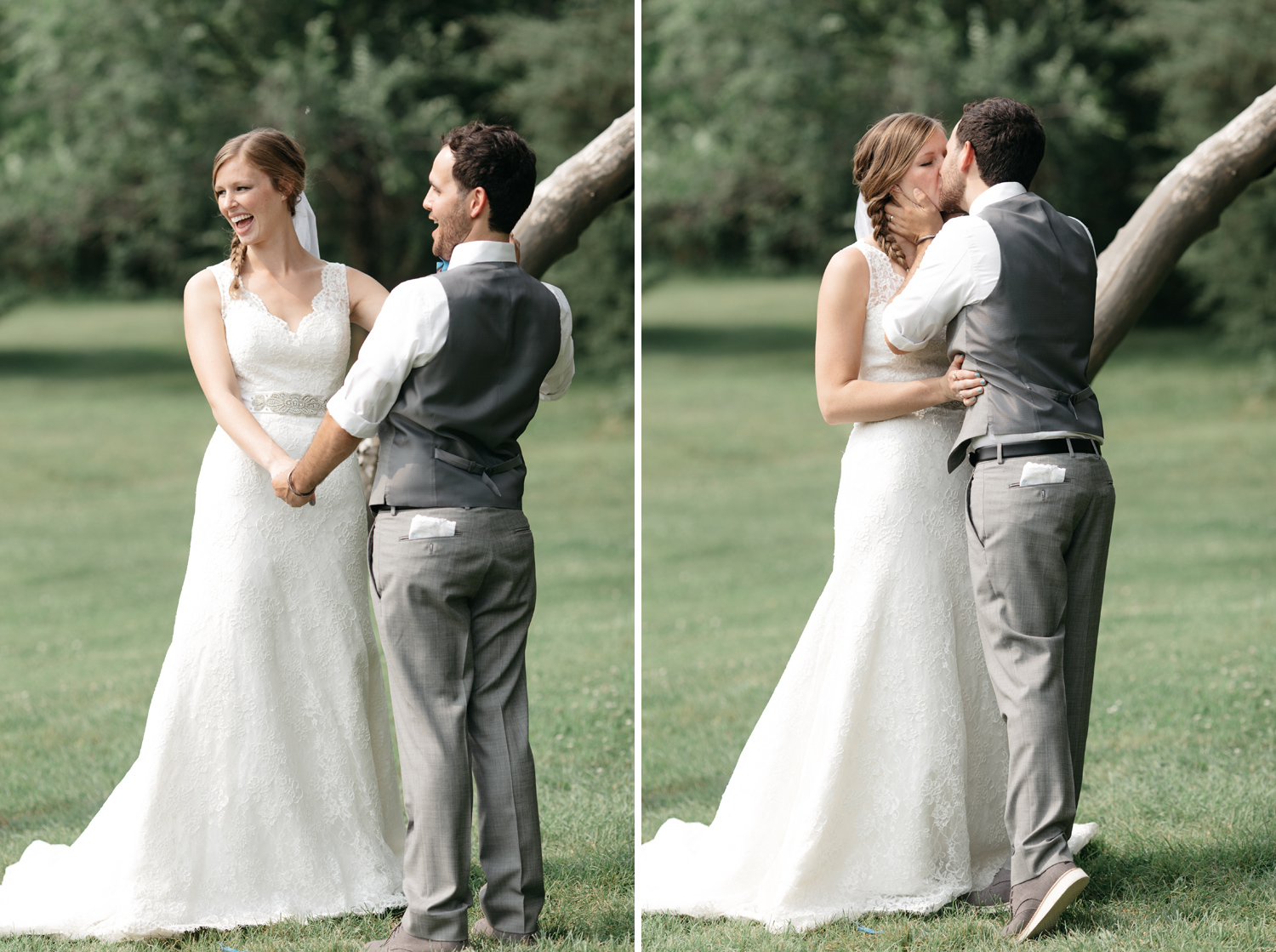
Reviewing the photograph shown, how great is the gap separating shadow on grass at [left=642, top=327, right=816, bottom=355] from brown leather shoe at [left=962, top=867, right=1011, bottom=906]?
20.4m

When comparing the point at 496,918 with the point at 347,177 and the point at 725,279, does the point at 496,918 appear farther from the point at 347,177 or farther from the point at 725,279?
the point at 725,279

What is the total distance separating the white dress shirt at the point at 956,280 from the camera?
3.81m

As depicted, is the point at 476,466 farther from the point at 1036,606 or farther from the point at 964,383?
the point at 1036,606

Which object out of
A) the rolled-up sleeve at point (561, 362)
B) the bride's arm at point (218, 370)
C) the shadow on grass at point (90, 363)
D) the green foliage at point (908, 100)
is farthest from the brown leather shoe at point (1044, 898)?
the shadow on grass at point (90, 363)

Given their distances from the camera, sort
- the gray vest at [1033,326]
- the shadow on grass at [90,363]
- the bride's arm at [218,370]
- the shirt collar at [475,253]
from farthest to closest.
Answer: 1. the shadow on grass at [90,363]
2. the bride's arm at [218,370]
3. the gray vest at [1033,326]
4. the shirt collar at [475,253]

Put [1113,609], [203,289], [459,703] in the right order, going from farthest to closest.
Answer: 1. [1113,609]
2. [203,289]
3. [459,703]

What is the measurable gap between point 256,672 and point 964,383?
229 cm

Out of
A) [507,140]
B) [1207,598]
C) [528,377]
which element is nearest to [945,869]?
[528,377]

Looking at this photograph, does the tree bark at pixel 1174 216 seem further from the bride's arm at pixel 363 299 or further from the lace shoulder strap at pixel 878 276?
the bride's arm at pixel 363 299

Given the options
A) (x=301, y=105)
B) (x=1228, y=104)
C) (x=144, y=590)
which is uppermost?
(x=301, y=105)

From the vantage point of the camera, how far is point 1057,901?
12.1ft

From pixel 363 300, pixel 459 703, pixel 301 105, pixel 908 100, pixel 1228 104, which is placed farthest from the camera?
pixel 908 100

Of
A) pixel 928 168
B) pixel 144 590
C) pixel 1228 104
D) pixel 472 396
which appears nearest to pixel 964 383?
pixel 928 168

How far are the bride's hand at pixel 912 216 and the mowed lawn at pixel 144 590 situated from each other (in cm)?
231
